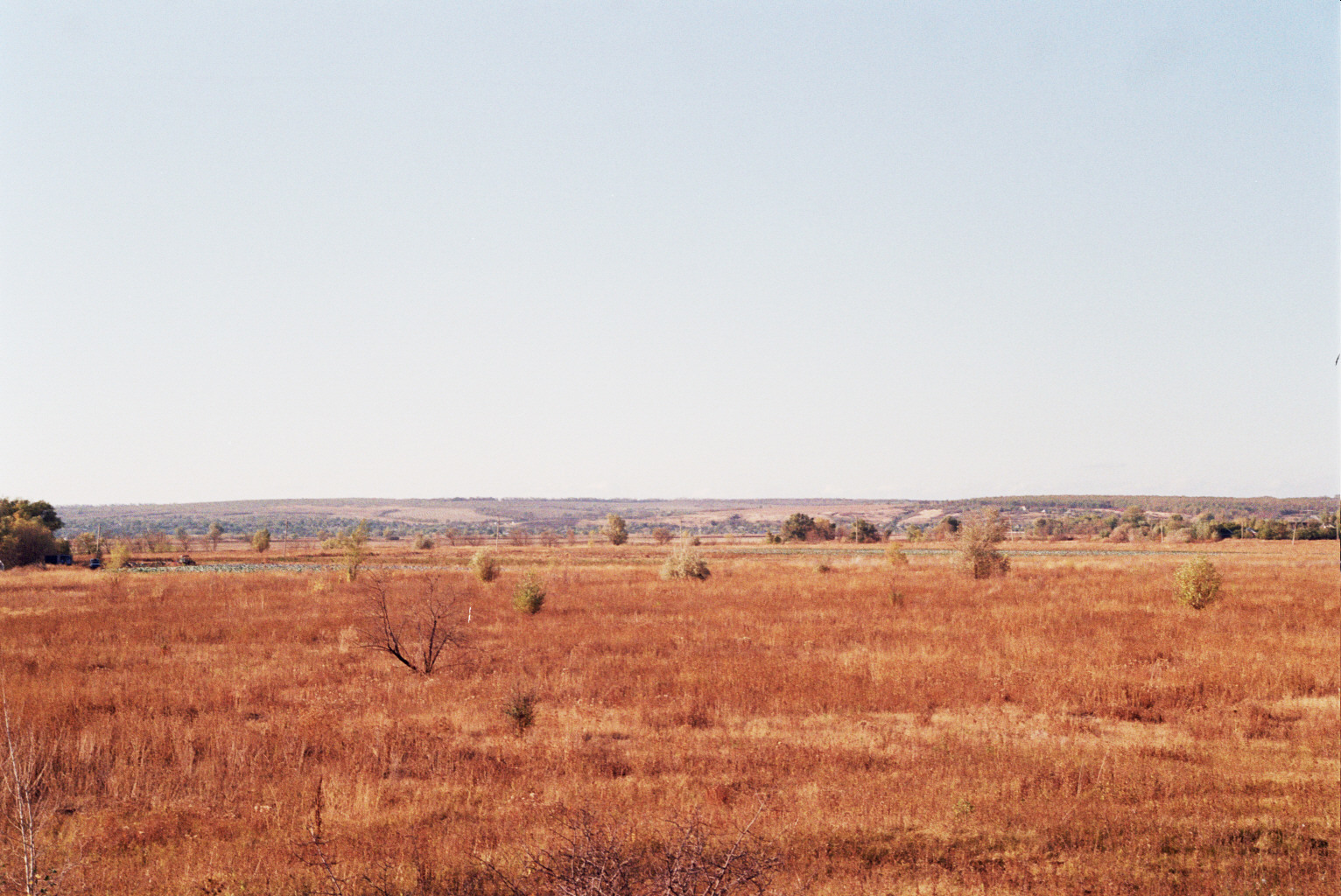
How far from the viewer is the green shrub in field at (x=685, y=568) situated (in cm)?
4416

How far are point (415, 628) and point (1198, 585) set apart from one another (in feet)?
80.1

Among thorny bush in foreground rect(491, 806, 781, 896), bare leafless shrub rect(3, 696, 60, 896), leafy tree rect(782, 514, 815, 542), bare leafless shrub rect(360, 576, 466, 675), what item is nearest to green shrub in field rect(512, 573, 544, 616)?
bare leafless shrub rect(360, 576, 466, 675)

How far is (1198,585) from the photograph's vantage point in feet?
91.9

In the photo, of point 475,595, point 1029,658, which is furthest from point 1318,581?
point 475,595

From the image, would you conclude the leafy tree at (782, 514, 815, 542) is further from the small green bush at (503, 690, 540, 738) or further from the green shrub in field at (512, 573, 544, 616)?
the small green bush at (503, 690, 540, 738)

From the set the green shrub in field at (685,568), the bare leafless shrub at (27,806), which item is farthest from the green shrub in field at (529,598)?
the bare leafless shrub at (27,806)

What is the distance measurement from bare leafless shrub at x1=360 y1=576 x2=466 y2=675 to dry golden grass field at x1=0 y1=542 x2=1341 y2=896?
17.1 inches

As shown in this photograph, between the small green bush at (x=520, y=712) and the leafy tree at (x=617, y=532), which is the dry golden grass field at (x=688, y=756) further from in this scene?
the leafy tree at (x=617, y=532)

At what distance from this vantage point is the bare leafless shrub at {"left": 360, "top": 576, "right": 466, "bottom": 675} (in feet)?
60.9

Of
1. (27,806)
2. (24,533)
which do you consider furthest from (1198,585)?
(24,533)

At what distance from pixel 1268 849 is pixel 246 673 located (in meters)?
17.2

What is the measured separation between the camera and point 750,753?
11266 mm

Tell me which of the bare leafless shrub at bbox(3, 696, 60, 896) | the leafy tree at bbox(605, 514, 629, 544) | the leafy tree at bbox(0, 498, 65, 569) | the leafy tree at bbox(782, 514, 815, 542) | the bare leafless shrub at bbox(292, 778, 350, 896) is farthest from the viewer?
the leafy tree at bbox(782, 514, 815, 542)

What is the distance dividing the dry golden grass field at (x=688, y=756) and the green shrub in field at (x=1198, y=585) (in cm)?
288
